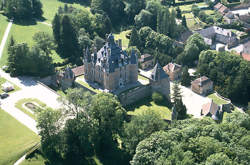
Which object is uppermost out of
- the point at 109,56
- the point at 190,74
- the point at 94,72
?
the point at 109,56

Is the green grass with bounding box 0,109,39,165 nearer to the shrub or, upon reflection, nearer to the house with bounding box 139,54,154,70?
the shrub

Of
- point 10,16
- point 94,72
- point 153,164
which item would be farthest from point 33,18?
point 153,164

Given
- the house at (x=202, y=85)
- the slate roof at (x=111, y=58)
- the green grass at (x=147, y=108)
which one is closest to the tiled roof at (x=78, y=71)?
the slate roof at (x=111, y=58)

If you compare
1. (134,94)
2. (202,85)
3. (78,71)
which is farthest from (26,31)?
(202,85)

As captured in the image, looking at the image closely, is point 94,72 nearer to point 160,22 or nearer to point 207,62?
point 207,62

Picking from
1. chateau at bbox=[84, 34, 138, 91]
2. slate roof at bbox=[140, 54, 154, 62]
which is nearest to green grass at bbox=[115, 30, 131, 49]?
slate roof at bbox=[140, 54, 154, 62]

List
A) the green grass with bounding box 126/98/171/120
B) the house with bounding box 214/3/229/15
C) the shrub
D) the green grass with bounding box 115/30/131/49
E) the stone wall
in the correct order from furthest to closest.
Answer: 1. the house with bounding box 214/3/229/15
2. the green grass with bounding box 115/30/131/49
3. the shrub
4. the stone wall
5. the green grass with bounding box 126/98/171/120
